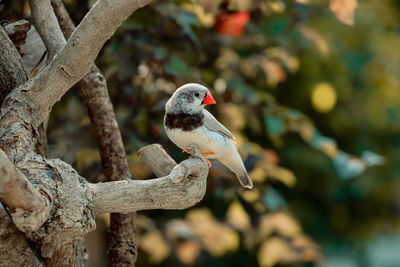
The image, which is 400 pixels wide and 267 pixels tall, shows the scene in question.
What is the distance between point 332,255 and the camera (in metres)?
4.91

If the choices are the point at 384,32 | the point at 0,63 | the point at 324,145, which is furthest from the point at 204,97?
the point at 384,32

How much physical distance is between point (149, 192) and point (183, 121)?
339 mm

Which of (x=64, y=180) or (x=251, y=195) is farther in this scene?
(x=251, y=195)

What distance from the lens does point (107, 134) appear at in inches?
68.2

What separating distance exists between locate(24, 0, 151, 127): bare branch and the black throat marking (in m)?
0.30

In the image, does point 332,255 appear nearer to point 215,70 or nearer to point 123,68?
point 215,70

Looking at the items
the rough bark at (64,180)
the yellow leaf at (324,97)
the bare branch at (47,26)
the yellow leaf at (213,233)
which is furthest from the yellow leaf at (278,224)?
the bare branch at (47,26)

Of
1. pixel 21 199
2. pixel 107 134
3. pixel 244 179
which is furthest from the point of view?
pixel 244 179

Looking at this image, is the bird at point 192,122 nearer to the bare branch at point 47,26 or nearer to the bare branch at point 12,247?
the bare branch at point 47,26

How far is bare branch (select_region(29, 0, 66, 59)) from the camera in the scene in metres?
1.47

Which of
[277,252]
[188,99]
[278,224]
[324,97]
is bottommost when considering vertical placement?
[277,252]

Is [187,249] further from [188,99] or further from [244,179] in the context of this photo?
[188,99]

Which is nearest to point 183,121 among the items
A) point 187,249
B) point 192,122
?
point 192,122

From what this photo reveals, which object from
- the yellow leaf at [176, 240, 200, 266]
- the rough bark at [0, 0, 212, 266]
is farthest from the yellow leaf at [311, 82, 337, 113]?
the rough bark at [0, 0, 212, 266]
